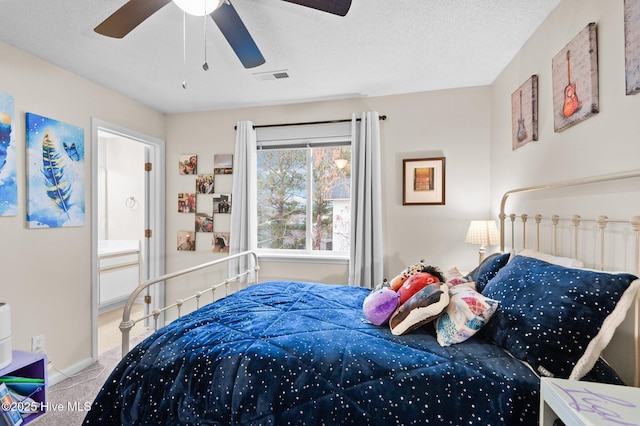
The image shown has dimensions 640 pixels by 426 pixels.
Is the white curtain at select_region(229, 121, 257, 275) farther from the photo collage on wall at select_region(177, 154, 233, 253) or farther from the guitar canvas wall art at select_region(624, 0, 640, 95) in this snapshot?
the guitar canvas wall art at select_region(624, 0, 640, 95)

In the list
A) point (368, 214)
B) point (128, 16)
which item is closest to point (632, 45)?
point (368, 214)

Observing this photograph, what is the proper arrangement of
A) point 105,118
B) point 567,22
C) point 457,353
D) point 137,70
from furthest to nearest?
1. point 105,118
2. point 137,70
3. point 567,22
4. point 457,353

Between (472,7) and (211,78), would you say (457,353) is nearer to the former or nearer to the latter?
(472,7)

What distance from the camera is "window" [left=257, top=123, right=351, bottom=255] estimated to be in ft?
10.3

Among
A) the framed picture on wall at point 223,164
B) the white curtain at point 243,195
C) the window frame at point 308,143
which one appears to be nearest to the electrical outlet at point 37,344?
the white curtain at point 243,195

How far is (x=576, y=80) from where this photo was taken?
58.7 inches

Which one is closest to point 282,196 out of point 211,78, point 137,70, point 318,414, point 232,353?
point 211,78

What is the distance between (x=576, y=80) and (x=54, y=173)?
11.5ft

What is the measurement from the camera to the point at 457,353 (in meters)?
1.18

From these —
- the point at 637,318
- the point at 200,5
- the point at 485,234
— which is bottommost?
the point at 637,318

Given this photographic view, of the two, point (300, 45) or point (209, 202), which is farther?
point (209, 202)

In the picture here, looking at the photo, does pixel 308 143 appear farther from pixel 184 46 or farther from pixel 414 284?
pixel 414 284

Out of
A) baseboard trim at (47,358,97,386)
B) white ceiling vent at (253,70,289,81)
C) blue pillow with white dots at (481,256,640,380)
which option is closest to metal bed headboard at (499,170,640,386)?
blue pillow with white dots at (481,256,640,380)

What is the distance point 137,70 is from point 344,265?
2531mm
